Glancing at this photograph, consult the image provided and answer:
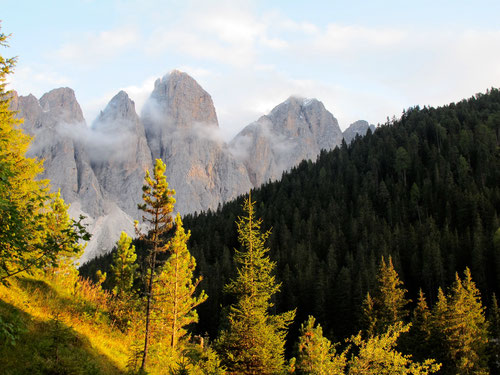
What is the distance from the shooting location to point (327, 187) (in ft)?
433

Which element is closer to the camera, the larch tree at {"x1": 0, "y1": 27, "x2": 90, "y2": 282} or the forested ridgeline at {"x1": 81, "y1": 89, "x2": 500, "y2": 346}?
the larch tree at {"x1": 0, "y1": 27, "x2": 90, "y2": 282}

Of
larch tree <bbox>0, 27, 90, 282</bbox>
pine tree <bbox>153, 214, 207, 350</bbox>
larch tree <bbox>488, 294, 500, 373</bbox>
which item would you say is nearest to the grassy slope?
larch tree <bbox>0, 27, 90, 282</bbox>

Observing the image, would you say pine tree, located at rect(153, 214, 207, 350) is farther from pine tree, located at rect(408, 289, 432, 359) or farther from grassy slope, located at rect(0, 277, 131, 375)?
pine tree, located at rect(408, 289, 432, 359)

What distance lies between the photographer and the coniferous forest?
12570mm

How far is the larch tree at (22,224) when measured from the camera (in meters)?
8.16

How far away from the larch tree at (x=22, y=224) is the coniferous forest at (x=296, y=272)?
8cm

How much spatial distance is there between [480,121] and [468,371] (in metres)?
126

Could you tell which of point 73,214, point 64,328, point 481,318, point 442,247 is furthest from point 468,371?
point 73,214

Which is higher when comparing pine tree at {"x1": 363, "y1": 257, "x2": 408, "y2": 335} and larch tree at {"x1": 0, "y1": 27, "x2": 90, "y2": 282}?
larch tree at {"x1": 0, "y1": 27, "x2": 90, "y2": 282}

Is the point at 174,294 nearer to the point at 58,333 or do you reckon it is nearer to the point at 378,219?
the point at 58,333

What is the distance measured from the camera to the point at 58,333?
1197 cm

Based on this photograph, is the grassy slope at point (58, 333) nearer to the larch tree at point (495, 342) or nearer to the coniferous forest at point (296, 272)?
the coniferous forest at point (296, 272)

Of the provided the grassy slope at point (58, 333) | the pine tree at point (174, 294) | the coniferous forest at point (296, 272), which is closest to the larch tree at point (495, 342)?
the coniferous forest at point (296, 272)

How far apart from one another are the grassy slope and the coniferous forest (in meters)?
0.07
